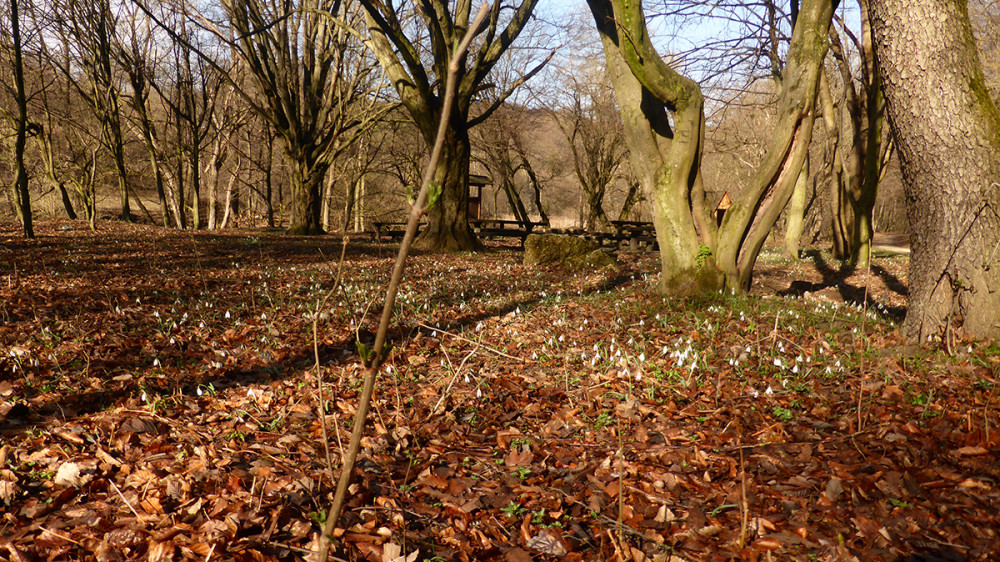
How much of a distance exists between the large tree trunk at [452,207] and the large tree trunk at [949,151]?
10161mm

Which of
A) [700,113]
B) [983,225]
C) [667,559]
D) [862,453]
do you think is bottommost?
[667,559]

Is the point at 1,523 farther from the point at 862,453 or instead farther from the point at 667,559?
the point at 862,453

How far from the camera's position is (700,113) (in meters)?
6.90

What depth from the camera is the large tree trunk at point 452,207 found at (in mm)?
13578

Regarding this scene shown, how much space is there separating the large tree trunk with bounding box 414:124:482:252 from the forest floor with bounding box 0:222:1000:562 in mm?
7493

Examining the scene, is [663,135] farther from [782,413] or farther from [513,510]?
[513,510]

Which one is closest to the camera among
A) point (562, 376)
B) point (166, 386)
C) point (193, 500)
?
point (193, 500)

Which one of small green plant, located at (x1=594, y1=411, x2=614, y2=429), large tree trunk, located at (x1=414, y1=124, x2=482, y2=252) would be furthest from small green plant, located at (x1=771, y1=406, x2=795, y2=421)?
large tree trunk, located at (x1=414, y1=124, x2=482, y2=252)

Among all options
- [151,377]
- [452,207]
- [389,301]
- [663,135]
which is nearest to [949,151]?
[663,135]

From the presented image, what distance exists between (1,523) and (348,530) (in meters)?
1.54

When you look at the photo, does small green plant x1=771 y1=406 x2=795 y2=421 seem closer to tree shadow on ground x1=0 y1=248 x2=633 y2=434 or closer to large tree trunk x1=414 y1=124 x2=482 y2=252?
tree shadow on ground x1=0 y1=248 x2=633 y2=434

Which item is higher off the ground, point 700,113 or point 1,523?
point 700,113

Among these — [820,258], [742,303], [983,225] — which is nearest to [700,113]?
[742,303]

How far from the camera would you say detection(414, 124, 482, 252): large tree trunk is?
44.5 feet
